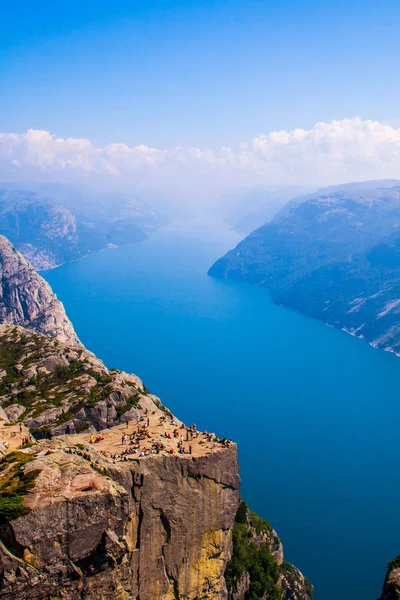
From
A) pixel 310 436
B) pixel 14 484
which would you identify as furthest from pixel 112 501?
pixel 310 436

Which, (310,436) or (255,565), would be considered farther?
(310,436)

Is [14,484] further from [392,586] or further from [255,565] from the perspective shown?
[255,565]

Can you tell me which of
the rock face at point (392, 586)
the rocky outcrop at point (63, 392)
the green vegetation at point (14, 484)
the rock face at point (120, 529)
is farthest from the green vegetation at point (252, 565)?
the green vegetation at point (14, 484)

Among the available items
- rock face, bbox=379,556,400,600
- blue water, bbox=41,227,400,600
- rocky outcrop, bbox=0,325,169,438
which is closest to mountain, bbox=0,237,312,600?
rocky outcrop, bbox=0,325,169,438

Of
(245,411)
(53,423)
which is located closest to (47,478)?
(53,423)

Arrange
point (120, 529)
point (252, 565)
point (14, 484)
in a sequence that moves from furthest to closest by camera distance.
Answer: point (252, 565)
point (120, 529)
point (14, 484)

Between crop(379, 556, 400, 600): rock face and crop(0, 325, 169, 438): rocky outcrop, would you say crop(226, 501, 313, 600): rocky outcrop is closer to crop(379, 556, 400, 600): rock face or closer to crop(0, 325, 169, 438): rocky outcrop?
crop(0, 325, 169, 438): rocky outcrop
